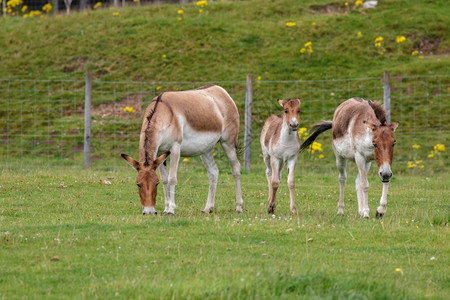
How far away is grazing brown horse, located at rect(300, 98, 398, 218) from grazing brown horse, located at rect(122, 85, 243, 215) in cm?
190

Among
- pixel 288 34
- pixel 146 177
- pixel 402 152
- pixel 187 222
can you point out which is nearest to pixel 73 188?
pixel 146 177

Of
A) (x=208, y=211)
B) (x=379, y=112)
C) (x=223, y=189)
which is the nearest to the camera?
(x=379, y=112)

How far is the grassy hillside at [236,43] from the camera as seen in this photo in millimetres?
25922

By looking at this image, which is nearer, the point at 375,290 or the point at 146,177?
the point at 375,290

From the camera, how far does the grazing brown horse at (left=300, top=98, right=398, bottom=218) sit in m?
10.4

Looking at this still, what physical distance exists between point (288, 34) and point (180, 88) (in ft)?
20.3

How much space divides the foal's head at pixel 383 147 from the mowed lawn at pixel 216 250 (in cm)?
71

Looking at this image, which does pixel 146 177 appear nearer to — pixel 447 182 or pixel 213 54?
pixel 447 182

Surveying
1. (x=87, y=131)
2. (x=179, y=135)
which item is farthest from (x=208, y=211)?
(x=87, y=131)

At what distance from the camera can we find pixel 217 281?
6363 millimetres

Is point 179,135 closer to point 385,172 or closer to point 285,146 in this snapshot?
point 285,146

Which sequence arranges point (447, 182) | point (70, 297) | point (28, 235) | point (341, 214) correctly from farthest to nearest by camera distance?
point (447, 182), point (341, 214), point (28, 235), point (70, 297)

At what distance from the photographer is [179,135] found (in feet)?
37.2

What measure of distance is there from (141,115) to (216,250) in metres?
15.8
